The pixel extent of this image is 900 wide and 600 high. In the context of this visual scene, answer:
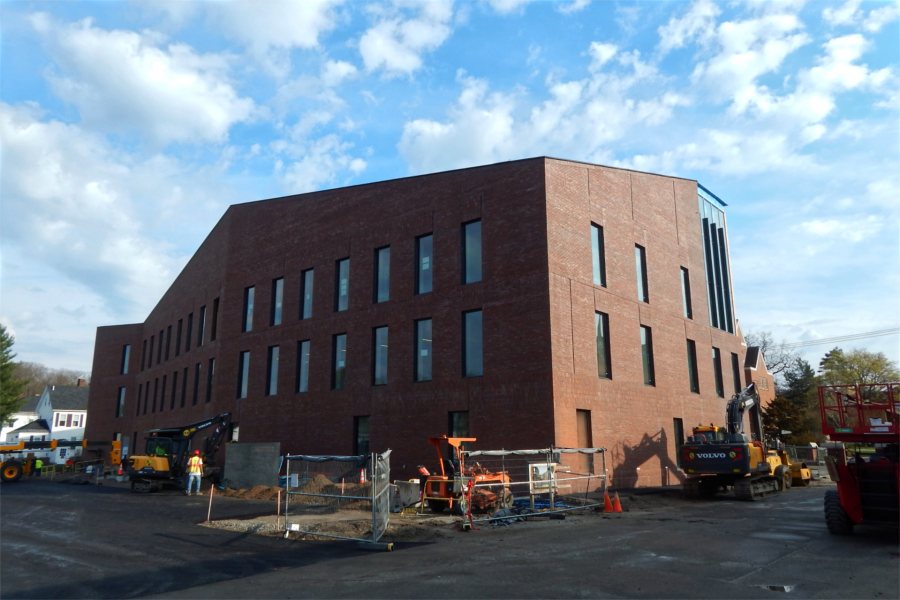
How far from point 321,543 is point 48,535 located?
23.2 feet

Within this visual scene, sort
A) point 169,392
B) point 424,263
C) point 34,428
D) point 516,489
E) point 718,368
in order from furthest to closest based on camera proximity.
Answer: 1. point 34,428
2. point 169,392
3. point 718,368
4. point 424,263
5. point 516,489

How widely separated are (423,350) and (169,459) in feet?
46.3

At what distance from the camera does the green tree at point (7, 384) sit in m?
59.0

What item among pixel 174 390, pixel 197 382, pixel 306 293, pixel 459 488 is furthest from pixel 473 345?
pixel 174 390

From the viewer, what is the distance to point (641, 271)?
2980 cm

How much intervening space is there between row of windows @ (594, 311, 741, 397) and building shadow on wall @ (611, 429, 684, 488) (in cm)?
272

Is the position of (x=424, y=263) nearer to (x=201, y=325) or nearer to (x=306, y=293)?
(x=306, y=293)

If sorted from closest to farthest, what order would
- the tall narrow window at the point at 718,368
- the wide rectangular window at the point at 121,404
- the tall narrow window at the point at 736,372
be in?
the tall narrow window at the point at 718,368 → the tall narrow window at the point at 736,372 → the wide rectangular window at the point at 121,404

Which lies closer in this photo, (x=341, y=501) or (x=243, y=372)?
(x=341, y=501)

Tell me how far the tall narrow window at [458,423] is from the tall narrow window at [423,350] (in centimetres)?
211

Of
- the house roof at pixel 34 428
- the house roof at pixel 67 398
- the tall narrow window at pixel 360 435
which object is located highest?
the house roof at pixel 67 398

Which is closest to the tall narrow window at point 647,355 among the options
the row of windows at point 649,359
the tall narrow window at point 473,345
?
the row of windows at point 649,359

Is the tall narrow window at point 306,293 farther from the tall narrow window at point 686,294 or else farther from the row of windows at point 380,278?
the tall narrow window at point 686,294

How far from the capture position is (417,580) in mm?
9328
